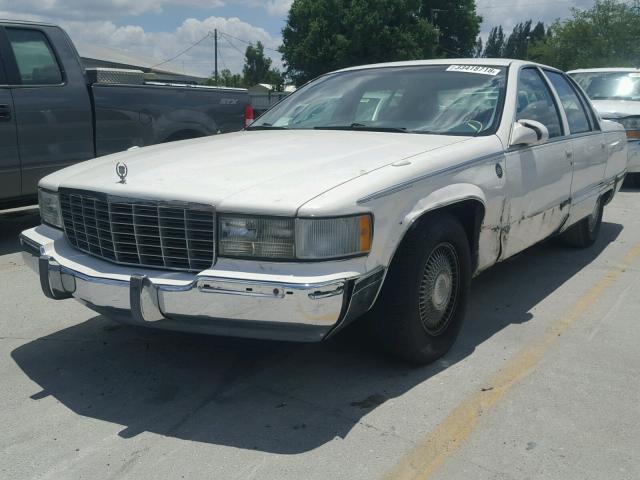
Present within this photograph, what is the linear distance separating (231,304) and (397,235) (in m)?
0.82

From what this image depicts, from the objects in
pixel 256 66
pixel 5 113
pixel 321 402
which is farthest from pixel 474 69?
pixel 256 66

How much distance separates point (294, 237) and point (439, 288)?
42.6 inches

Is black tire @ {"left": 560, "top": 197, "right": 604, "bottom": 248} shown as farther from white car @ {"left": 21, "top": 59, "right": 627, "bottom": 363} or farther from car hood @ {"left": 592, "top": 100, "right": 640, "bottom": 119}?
car hood @ {"left": 592, "top": 100, "right": 640, "bottom": 119}

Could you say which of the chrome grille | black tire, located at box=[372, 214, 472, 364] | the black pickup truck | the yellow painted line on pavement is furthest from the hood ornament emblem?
the black pickup truck

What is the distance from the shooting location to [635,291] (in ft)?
16.8

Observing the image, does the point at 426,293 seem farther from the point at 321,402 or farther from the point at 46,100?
the point at 46,100

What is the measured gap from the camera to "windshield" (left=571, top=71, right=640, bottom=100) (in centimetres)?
1095

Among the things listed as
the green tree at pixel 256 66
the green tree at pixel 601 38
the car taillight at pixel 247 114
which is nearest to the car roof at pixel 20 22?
the car taillight at pixel 247 114

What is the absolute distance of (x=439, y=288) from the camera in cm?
362

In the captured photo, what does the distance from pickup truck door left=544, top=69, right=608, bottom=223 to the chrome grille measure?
3236 millimetres

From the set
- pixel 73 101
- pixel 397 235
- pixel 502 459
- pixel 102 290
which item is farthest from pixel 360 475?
pixel 73 101

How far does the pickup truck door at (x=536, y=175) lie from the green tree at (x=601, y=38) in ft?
116

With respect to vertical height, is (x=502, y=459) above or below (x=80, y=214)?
below

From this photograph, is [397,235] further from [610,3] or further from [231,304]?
[610,3]
